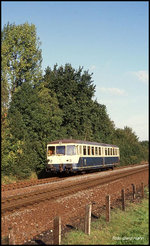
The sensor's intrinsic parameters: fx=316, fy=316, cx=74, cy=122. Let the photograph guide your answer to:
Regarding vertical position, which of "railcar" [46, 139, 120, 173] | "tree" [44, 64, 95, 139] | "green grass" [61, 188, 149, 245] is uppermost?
"tree" [44, 64, 95, 139]

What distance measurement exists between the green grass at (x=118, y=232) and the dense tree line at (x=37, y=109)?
789 cm

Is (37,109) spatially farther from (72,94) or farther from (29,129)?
(72,94)

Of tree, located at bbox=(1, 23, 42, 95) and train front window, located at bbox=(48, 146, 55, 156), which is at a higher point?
tree, located at bbox=(1, 23, 42, 95)

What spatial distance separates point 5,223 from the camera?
1026 centimetres

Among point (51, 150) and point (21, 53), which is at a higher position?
point (21, 53)

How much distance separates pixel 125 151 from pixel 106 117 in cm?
667

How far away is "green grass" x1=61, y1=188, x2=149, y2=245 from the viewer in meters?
Answer: 8.73

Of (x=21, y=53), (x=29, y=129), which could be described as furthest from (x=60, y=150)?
(x=21, y=53)

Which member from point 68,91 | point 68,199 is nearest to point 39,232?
point 68,199

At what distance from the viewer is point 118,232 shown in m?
9.81

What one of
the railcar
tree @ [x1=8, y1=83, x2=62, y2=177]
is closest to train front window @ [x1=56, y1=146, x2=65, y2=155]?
the railcar

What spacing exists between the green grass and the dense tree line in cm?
789

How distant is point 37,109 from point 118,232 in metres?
21.9

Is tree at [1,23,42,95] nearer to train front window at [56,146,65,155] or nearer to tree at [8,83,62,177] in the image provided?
tree at [8,83,62,177]
